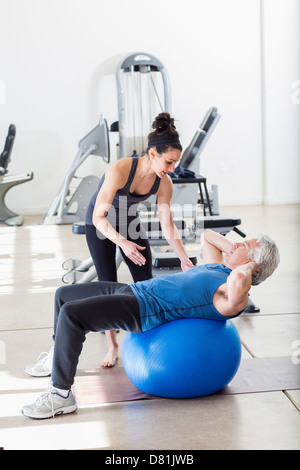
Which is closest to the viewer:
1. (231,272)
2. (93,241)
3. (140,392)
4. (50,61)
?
(231,272)

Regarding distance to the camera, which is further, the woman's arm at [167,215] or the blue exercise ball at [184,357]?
the woman's arm at [167,215]

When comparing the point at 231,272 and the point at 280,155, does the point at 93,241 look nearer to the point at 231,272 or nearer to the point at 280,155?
the point at 231,272

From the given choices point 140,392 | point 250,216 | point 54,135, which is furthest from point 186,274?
point 54,135

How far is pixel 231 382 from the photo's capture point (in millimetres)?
2469

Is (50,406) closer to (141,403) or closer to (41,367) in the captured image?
(141,403)

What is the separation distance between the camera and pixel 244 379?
2500 mm

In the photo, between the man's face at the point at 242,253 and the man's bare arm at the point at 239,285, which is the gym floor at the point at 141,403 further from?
the man's face at the point at 242,253

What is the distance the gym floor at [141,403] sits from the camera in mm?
2014

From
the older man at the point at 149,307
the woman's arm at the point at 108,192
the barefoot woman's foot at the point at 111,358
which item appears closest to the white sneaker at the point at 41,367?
the barefoot woman's foot at the point at 111,358

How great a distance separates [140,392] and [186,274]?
19.7 inches

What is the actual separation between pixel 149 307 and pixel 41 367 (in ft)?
2.30

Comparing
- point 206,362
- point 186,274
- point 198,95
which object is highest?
point 198,95

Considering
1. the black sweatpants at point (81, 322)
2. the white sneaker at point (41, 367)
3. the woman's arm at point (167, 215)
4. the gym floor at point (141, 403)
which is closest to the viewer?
the gym floor at point (141, 403)

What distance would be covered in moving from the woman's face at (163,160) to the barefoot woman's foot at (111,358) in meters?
0.82
